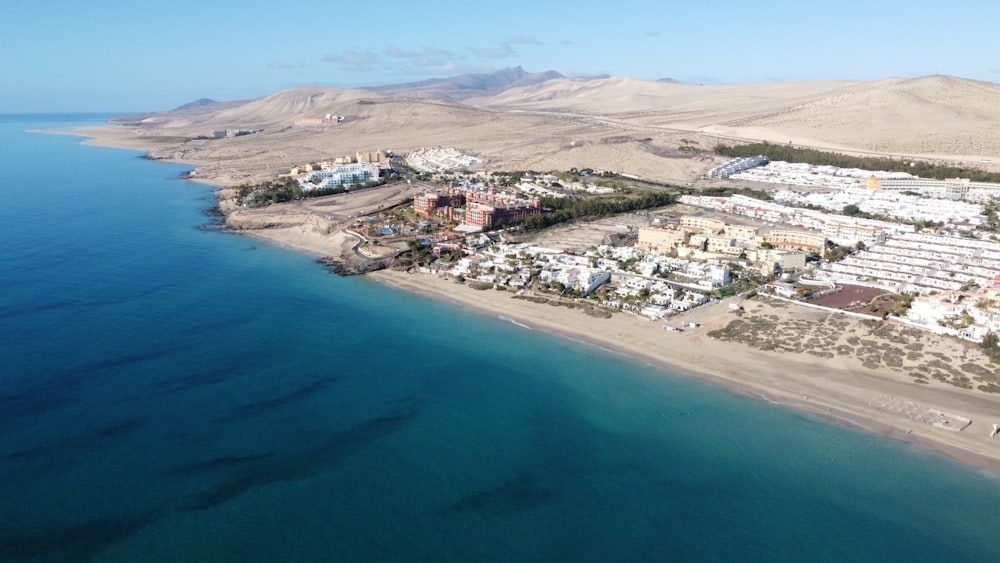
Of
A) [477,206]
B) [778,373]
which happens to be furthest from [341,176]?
[778,373]

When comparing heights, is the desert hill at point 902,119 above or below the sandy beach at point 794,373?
above

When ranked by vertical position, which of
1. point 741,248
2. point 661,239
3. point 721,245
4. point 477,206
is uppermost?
point 477,206

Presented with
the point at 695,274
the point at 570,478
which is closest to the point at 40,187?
the point at 695,274

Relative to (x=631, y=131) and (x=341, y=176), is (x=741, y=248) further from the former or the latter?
(x=631, y=131)

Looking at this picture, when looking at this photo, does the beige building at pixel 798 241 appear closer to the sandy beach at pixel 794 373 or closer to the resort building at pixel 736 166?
the sandy beach at pixel 794 373

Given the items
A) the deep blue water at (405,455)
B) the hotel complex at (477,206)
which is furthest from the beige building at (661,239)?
the deep blue water at (405,455)

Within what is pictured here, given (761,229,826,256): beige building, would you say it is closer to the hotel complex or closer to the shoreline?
the shoreline
